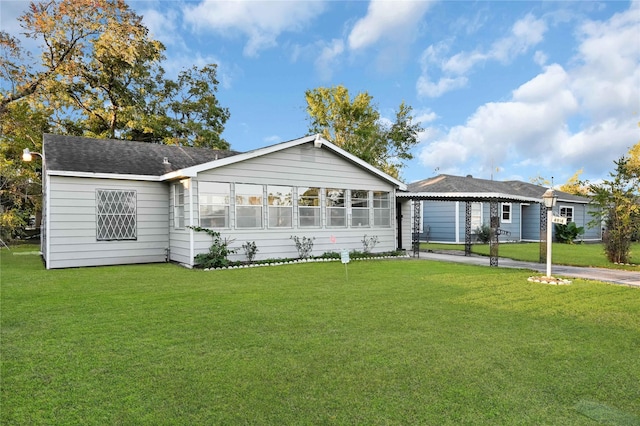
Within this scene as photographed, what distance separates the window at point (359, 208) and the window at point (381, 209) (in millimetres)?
399

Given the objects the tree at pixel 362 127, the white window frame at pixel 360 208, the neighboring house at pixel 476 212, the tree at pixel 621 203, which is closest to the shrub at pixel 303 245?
the white window frame at pixel 360 208

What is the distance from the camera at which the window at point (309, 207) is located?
13.0 metres

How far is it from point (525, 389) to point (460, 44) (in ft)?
52.5

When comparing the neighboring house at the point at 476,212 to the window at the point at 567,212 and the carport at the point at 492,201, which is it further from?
the carport at the point at 492,201

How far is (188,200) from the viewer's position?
11.0m

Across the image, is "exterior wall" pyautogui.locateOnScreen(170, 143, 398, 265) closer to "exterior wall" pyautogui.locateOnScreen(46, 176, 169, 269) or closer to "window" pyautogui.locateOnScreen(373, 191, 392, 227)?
"window" pyautogui.locateOnScreen(373, 191, 392, 227)

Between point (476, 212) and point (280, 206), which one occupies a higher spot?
point (280, 206)

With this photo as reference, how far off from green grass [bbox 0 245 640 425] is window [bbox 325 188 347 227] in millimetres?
6266

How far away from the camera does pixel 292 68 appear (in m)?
21.2

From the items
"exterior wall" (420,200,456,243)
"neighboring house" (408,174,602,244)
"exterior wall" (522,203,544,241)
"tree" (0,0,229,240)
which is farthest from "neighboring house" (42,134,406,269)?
"exterior wall" (522,203,544,241)

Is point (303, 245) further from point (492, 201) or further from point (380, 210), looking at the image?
point (492, 201)

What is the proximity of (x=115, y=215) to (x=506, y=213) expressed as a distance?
20136mm

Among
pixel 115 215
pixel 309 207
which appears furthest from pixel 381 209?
pixel 115 215

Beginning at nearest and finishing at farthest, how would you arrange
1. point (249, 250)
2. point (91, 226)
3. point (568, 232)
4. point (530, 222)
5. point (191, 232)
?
point (191, 232) → point (91, 226) → point (249, 250) → point (568, 232) → point (530, 222)
